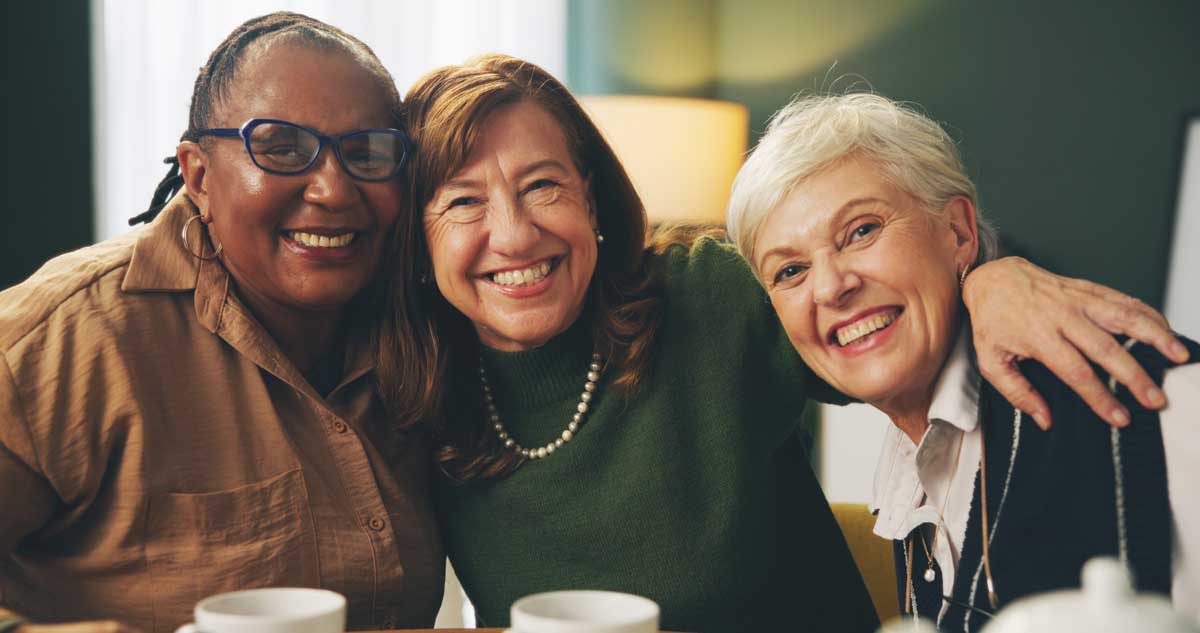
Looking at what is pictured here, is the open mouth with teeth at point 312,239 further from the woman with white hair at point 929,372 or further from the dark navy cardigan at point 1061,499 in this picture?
the dark navy cardigan at point 1061,499

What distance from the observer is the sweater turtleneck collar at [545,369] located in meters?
1.70

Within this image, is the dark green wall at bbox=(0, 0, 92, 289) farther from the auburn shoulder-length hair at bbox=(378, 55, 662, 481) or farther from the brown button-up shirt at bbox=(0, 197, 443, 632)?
the auburn shoulder-length hair at bbox=(378, 55, 662, 481)

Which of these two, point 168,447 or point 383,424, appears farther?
point 383,424

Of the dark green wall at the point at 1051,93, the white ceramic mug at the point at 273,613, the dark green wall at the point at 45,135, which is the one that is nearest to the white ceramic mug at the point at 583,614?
the white ceramic mug at the point at 273,613

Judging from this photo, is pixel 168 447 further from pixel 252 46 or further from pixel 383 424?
pixel 252 46

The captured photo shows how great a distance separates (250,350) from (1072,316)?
3.57 feet

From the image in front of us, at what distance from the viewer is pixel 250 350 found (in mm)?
1544

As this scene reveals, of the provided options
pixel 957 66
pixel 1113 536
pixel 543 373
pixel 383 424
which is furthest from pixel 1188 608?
pixel 957 66

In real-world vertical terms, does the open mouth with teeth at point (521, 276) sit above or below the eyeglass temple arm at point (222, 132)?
below

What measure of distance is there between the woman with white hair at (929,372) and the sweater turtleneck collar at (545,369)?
33cm

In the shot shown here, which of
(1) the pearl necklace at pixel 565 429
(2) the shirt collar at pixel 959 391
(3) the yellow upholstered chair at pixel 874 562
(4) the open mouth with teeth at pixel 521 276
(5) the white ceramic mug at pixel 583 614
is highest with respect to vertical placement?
(4) the open mouth with teeth at pixel 521 276

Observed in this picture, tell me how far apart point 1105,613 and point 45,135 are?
2.85 meters

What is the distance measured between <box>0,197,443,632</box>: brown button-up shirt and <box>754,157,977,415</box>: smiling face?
0.68m

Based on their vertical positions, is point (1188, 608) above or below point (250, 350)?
below
